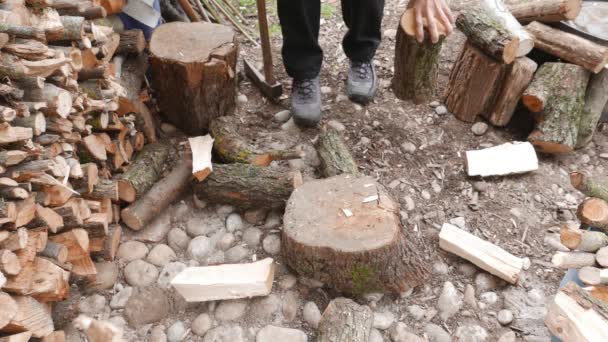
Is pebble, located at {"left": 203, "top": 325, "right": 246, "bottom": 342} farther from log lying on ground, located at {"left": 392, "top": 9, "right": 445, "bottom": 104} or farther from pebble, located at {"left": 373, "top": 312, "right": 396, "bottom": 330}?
log lying on ground, located at {"left": 392, "top": 9, "right": 445, "bottom": 104}

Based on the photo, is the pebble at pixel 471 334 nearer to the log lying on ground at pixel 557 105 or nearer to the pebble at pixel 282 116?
the log lying on ground at pixel 557 105

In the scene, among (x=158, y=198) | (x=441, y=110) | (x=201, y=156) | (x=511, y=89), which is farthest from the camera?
(x=441, y=110)

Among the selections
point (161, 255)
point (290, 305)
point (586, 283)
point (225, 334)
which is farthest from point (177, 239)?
point (586, 283)

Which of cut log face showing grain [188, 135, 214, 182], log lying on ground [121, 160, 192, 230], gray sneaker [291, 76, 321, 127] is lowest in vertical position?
log lying on ground [121, 160, 192, 230]

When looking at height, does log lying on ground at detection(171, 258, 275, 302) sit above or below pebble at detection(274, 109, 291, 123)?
below

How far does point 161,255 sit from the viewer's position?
99.7 inches

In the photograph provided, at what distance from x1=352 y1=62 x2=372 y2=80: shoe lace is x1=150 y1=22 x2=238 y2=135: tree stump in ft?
2.64

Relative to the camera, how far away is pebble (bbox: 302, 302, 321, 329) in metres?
2.25

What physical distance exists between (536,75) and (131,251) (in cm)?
254

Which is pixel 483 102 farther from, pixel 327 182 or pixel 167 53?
pixel 167 53

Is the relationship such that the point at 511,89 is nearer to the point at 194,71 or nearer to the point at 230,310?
the point at 194,71

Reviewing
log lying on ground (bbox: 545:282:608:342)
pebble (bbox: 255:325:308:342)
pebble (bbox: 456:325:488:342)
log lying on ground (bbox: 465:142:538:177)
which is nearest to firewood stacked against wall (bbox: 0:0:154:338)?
pebble (bbox: 255:325:308:342)

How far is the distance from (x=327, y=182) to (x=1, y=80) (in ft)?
4.63

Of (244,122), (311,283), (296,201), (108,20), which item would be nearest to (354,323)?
(311,283)
